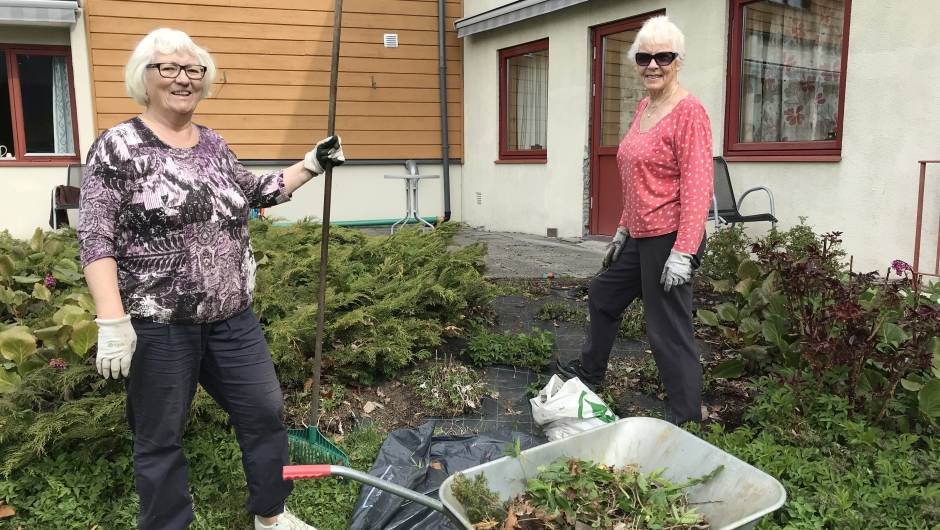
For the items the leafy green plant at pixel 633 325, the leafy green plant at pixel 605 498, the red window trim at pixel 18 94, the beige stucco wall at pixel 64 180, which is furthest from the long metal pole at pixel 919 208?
the red window trim at pixel 18 94

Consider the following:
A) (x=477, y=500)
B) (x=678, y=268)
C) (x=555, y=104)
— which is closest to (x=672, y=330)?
(x=678, y=268)

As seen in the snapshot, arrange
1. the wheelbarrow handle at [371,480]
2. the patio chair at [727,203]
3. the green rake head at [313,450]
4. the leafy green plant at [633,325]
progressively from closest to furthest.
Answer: the wheelbarrow handle at [371,480]
the green rake head at [313,450]
the leafy green plant at [633,325]
the patio chair at [727,203]

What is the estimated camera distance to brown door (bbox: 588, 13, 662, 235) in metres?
8.41

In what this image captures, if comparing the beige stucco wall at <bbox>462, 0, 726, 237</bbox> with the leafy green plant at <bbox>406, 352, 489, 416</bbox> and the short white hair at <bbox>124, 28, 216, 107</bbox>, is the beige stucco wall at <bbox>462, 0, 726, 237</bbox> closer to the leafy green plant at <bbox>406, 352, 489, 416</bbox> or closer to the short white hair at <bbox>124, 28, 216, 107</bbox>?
the leafy green plant at <bbox>406, 352, 489, 416</bbox>

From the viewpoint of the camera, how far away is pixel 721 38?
22.5ft

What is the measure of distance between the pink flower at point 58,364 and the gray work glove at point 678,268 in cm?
275

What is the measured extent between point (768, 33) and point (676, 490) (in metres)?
5.78

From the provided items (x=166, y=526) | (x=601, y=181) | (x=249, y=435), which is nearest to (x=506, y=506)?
(x=249, y=435)

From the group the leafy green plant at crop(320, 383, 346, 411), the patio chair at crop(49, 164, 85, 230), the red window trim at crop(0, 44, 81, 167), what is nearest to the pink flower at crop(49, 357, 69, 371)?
the leafy green plant at crop(320, 383, 346, 411)

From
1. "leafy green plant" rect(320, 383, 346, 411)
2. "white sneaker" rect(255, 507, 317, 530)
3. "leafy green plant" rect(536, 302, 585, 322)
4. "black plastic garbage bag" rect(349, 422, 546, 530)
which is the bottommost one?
"white sneaker" rect(255, 507, 317, 530)

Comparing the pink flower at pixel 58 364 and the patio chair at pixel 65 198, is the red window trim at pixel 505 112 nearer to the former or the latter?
the patio chair at pixel 65 198

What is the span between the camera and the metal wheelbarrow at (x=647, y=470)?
195 centimetres

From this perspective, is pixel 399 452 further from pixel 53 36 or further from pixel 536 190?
pixel 53 36

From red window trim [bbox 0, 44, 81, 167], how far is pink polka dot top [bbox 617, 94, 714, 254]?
9050 millimetres
